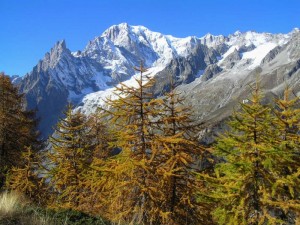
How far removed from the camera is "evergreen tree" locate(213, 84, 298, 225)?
49.2 ft

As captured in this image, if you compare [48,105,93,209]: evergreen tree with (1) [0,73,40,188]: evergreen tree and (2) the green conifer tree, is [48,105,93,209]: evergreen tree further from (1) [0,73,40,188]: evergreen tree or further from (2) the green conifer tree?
(2) the green conifer tree

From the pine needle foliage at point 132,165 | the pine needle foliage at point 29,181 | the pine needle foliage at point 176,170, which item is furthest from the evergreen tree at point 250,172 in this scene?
the pine needle foliage at point 29,181

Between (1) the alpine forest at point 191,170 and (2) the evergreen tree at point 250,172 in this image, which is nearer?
(2) the evergreen tree at point 250,172

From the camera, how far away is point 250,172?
15.2 m

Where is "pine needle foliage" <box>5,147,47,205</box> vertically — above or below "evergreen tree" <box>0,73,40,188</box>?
below

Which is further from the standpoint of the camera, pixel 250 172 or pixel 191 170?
pixel 191 170

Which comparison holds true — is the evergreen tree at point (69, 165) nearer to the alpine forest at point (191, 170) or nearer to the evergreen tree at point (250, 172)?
the alpine forest at point (191, 170)

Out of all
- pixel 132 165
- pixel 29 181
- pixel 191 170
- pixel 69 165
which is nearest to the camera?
pixel 132 165

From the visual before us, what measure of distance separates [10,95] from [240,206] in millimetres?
20512

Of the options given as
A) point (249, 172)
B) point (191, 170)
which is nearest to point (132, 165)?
point (191, 170)

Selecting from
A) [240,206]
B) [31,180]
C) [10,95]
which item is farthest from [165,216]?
[10,95]

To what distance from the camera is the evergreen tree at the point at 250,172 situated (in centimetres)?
1501

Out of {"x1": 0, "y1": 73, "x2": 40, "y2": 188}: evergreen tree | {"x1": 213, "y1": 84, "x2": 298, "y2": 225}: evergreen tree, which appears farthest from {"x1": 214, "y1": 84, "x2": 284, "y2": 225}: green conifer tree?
{"x1": 0, "y1": 73, "x2": 40, "y2": 188}: evergreen tree

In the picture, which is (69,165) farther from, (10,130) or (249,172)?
(249,172)
